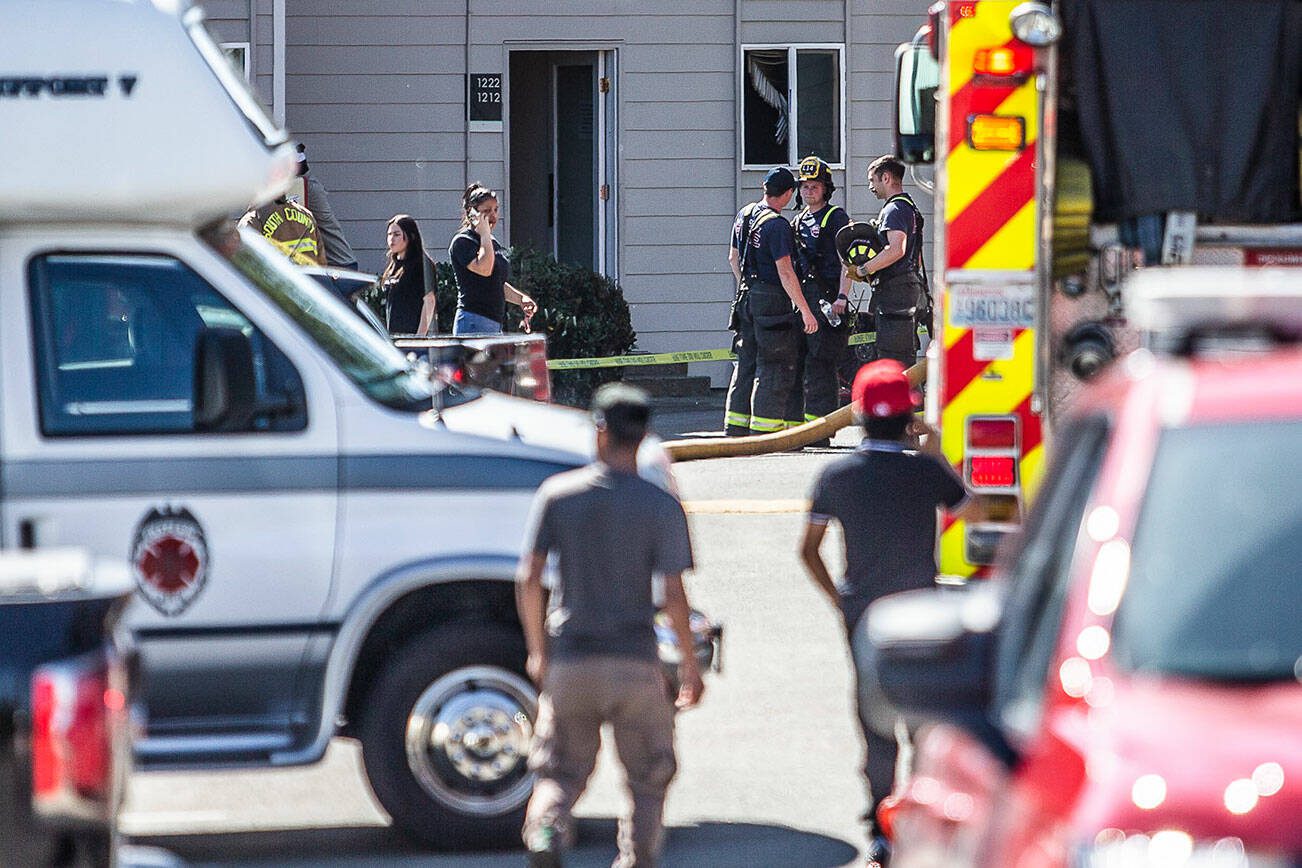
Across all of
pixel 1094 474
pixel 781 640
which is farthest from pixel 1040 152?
pixel 1094 474

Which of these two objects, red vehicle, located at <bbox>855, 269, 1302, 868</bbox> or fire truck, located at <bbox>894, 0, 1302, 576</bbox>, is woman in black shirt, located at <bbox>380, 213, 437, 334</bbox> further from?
red vehicle, located at <bbox>855, 269, 1302, 868</bbox>

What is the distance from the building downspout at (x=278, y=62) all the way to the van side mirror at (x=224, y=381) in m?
12.9

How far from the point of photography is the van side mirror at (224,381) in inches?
270

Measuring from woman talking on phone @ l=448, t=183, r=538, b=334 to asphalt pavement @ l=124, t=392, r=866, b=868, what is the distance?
4.06 meters

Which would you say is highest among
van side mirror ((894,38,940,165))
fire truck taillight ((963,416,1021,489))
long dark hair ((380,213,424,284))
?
van side mirror ((894,38,940,165))

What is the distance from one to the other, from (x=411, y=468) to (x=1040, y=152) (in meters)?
2.58

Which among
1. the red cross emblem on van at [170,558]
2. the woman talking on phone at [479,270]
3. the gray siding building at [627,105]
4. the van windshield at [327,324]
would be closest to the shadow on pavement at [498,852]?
the red cross emblem on van at [170,558]

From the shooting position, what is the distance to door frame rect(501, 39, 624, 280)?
2086 centimetres

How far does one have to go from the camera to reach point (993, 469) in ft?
26.7

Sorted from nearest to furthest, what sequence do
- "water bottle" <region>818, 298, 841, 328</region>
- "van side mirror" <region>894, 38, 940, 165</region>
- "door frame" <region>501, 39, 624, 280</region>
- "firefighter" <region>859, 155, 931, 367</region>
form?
"van side mirror" <region>894, 38, 940, 165</region> < "firefighter" <region>859, 155, 931, 367</region> < "water bottle" <region>818, 298, 841, 328</region> < "door frame" <region>501, 39, 624, 280</region>

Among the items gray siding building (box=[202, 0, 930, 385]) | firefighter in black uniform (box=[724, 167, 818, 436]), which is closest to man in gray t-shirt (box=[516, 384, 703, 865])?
firefighter in black uniform (box=[724, 167, 818, 436])

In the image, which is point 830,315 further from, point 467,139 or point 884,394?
point 884,394

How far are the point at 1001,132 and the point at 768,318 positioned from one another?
8.05m

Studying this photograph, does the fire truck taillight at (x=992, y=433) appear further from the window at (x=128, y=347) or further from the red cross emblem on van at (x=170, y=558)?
the red cross emblem on van at (x=170, y=558)
